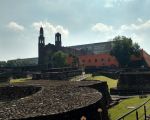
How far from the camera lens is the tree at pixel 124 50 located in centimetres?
6600

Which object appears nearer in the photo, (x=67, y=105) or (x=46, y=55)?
(x=67, y=105)

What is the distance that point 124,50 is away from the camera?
66.1 meters

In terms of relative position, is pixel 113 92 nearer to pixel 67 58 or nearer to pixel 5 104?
pixel 5 104

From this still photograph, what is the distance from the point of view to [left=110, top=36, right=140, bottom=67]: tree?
66000mm

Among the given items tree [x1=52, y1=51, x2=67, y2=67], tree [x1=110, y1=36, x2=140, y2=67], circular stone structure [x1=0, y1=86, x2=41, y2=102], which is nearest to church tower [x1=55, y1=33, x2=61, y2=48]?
tree [x1=52, y1=51, x2=67, y2=67]

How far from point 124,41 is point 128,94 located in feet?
123

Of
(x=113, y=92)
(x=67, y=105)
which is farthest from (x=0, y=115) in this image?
(x=113, y=92)

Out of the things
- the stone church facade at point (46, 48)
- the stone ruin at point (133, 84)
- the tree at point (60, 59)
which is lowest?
the stone ruin at point (133, 84)

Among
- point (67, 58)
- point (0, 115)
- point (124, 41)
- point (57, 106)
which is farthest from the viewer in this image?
point (67, 58)

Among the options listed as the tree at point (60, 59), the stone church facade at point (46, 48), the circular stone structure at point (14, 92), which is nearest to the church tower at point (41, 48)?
the stone church facade at point (46, 48)

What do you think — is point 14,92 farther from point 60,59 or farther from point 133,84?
point 60,59

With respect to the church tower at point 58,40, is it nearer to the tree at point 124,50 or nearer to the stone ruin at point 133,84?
the tree at point 124,50

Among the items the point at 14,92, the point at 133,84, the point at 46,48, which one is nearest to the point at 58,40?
the point at 46,48

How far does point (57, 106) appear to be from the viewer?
11477mm
